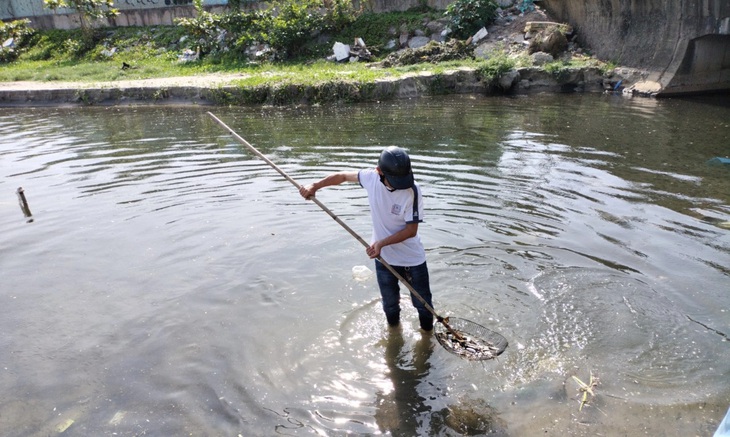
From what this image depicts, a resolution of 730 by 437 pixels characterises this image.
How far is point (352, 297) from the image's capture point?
5.43 meters

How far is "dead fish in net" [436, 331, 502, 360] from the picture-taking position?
14.1 feet

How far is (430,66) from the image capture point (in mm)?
18562

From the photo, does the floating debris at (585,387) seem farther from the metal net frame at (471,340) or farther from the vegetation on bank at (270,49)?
the vegetation on bank at (270,49)

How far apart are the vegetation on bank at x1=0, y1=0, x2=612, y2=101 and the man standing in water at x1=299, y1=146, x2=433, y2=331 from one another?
44.9 feet

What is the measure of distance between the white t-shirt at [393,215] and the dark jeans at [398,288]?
0.36 ft

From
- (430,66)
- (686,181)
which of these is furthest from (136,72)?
(686,181)

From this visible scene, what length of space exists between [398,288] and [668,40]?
15.8 m

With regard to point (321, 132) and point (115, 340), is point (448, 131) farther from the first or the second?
point (115, 340)

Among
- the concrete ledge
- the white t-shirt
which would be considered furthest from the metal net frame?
the concrete ledge

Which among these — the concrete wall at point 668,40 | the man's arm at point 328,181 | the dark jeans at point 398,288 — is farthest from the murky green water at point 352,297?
the concrete wall at point 668,40

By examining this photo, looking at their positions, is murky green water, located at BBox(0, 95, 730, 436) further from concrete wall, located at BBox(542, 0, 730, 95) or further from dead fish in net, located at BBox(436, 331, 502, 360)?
concrete wall, located at BBox(542, 0, 730, 95)

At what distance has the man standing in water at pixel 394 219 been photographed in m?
3.68

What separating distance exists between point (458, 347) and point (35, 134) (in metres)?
14.4

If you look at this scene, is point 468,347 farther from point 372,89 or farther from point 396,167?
point 372,89
